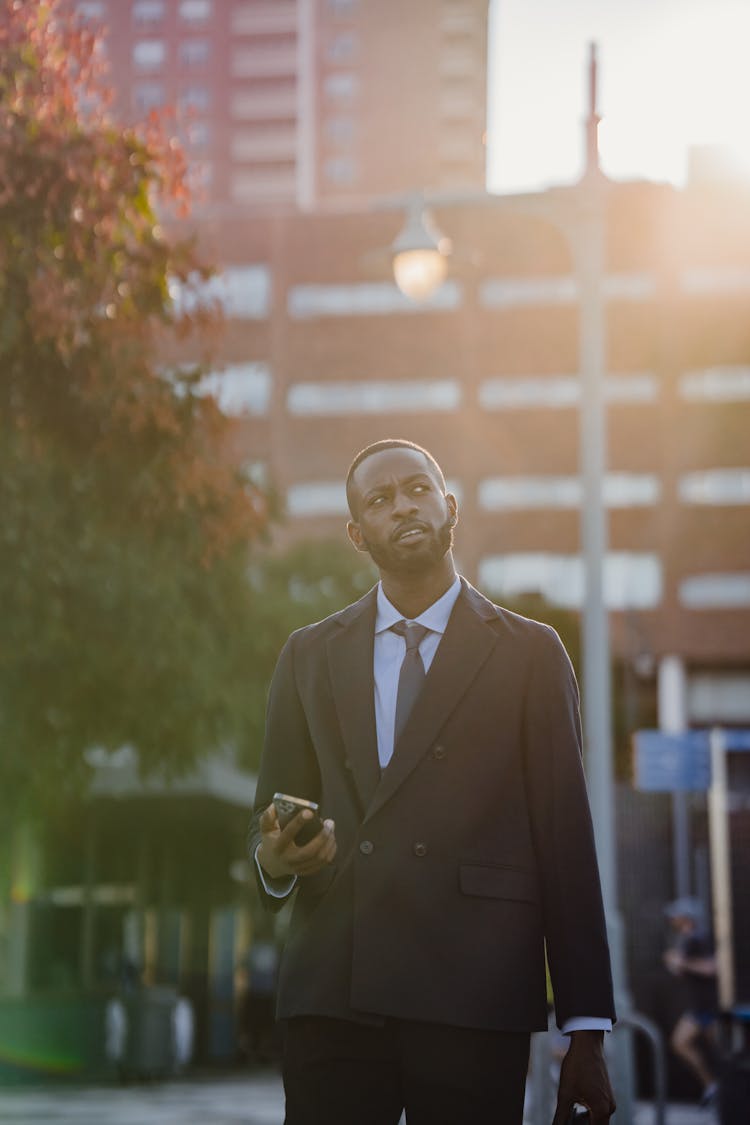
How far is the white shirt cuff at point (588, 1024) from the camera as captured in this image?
9.33 feet

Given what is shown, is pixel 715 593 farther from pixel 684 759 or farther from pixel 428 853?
pixel 428 853

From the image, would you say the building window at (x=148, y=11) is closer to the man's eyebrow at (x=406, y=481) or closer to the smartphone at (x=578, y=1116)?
the man's eyebrow at (x=406, y=481)

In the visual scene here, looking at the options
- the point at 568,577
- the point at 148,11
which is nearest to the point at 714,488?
the point at 568,577

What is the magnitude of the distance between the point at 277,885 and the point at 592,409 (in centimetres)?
929

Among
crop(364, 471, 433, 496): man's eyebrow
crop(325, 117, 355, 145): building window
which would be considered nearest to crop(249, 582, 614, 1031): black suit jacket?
crop(364, 471, 433, 496): man's eyebrow

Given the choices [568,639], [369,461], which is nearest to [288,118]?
[568,639]

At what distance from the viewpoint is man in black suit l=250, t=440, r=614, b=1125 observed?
279 cm

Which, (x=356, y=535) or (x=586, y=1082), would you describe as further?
(x=356, y=535)

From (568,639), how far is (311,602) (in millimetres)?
16374

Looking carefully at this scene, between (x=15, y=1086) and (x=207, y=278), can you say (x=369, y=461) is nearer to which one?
(x=207, y=278)

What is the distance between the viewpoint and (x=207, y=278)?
28.1 ft

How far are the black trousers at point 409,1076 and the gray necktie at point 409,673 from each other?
49cm

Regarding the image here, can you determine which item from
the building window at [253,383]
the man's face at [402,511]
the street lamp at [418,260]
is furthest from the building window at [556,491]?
the man's face at [402,511]

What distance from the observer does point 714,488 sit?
2021 inches
